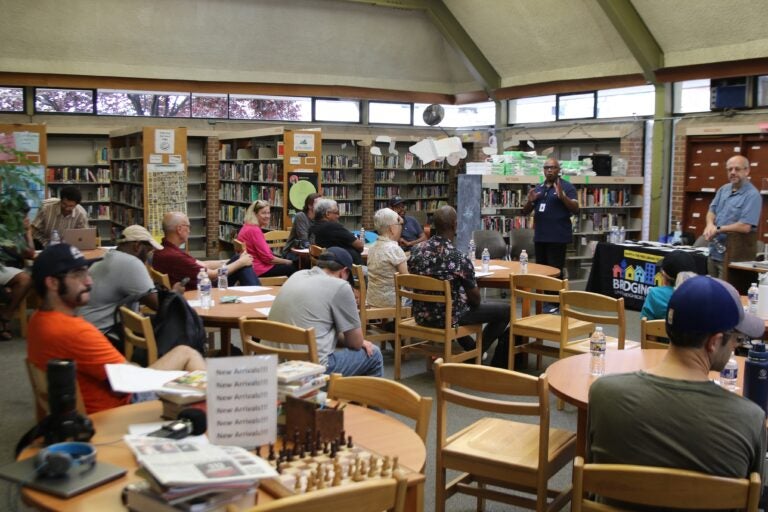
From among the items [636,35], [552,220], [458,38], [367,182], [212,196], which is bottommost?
[552,220]

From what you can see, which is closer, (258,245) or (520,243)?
(258,245)

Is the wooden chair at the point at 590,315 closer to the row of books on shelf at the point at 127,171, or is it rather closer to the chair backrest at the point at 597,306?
the chair backrest at the point at 597,306

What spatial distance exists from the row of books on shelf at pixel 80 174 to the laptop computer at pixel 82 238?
5616 millimetres

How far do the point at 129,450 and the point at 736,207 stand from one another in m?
6.67

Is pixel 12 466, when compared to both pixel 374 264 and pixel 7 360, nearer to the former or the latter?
pixel 374 264

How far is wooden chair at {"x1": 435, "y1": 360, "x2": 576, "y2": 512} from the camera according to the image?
2.89 metres

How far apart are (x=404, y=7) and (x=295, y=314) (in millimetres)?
11038

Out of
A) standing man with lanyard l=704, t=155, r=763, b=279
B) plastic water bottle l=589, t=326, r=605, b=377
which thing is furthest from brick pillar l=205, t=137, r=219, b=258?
plastic water bottle l=589, t=326, r=605, b=377

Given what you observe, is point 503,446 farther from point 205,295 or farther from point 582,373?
point 205,295

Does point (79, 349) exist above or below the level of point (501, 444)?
above

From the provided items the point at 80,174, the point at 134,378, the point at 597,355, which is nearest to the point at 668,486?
the point at 597,355

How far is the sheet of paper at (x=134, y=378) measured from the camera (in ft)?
8.27

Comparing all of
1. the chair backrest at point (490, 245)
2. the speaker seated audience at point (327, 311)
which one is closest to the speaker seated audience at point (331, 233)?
the chair backrest at point (490, 245)

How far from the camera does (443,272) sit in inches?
219
